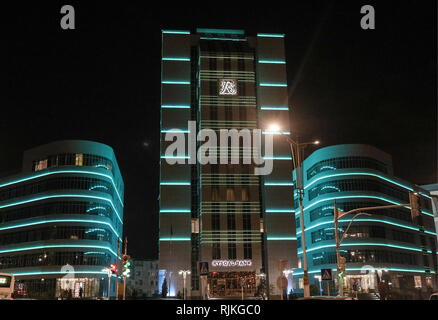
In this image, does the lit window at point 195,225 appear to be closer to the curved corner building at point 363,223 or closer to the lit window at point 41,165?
the curved corner building at point 363,223

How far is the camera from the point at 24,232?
8562 cm

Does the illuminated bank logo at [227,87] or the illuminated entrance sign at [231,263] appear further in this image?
the illuminated bank logo at [227,87]

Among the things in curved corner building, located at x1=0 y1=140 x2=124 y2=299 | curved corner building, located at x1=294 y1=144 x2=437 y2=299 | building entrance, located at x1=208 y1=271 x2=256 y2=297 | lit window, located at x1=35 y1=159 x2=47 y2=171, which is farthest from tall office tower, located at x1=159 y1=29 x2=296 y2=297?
lit window, located at x1=35 y1=159 x2=47 y2=171

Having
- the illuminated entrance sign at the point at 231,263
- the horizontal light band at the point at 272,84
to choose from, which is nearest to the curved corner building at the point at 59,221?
the illuminated entrance sign at the point at 231,263

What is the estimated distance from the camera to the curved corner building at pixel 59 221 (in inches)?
3184

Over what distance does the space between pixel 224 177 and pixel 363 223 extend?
88.9 ft

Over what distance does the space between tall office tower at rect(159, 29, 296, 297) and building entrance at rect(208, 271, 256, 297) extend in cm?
16

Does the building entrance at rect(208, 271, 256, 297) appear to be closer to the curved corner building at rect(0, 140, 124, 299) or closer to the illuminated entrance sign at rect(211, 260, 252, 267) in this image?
the illuminated entrance sign at rect(211, 260, 252, 267)

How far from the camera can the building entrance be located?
76.6m

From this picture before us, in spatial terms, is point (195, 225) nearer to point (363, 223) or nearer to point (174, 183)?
point (174, 183)

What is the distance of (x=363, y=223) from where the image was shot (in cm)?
8725

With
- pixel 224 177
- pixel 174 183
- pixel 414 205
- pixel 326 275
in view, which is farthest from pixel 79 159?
pixel 414 205

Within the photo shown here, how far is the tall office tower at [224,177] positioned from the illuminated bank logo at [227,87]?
17 centimetres
